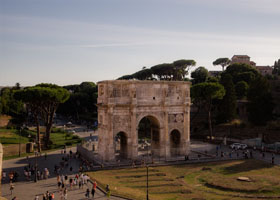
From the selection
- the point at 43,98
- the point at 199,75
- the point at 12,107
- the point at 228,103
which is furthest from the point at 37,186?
the point at 199,75

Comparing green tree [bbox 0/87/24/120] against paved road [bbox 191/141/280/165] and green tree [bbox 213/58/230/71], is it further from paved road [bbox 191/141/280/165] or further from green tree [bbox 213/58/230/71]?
green tree [bbox 213/58/230/71]

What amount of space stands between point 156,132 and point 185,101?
5.59 metres

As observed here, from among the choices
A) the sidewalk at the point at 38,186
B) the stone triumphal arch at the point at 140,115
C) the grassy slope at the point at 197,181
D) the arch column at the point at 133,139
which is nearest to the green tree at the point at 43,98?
the sidewalk at the point at 38,186

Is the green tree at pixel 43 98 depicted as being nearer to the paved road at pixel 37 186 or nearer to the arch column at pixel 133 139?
the paved road at pixel 37 186

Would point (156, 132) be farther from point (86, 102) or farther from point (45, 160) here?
point (86, 102)

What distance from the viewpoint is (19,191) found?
2553 cm

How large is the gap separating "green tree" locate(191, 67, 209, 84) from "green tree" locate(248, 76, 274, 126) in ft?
87.6

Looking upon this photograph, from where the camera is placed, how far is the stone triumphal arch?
35812 millimetres

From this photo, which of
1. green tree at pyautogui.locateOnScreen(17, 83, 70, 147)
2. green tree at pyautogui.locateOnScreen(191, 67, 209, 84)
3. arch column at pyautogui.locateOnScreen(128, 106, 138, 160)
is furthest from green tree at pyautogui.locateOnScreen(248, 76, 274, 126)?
green tree at pyautogui.locateOnScreen(17, 83, 70, 147)

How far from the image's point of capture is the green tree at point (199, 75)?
82062mm

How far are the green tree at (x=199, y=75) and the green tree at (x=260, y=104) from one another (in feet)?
87.6

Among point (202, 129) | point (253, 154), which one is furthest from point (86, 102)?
point (253, 154)

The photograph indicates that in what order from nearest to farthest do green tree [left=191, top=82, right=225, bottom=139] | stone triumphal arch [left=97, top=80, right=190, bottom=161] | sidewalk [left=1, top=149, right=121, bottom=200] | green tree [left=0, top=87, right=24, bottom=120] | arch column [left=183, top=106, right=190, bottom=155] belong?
A: sidewalk [left=1, top=149, right=121, bottom=200] < stone triumphal arch [left=97, top=80, right=190, bottom=161] < arch column [left=183, top=106, right=190, bottom=155] < green tree [left=191, top=82, right=225, bottom=139] < green tree [left=0, top=87, right=24, bottom=120]

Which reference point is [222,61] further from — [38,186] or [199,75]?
[38,186]
